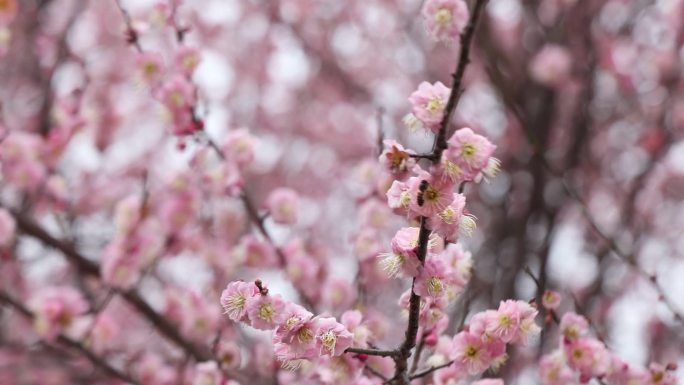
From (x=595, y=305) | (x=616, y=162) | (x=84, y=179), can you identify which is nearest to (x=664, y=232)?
(x=616, y=162)

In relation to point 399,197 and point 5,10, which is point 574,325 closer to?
point 399,197

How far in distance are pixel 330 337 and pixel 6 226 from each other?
273 centimetres

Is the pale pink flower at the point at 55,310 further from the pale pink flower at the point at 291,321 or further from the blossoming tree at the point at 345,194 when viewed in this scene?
the pale pink flower at the point at 291,321

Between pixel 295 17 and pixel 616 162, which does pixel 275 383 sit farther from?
pixel 295 17

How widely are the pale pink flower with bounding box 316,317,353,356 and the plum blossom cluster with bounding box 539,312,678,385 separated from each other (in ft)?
3.64

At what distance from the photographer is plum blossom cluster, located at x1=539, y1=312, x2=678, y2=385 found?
267 cm

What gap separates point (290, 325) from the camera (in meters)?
1.97

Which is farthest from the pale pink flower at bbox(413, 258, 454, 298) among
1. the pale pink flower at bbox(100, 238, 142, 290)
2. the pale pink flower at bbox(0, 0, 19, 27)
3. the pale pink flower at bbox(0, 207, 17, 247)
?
the pale pink flower at bbox(0, 0, 19, 27)

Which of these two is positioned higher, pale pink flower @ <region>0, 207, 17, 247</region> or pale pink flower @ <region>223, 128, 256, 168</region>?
pale pink flower @ <region>223, 128, 256, 168</region>

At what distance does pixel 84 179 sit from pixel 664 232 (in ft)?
17.2

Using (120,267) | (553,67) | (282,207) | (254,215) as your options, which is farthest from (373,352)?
(553,67)

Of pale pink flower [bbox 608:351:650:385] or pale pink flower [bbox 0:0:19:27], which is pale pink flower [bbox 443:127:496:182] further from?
pale pink flower [bbox 0:0:19:27]

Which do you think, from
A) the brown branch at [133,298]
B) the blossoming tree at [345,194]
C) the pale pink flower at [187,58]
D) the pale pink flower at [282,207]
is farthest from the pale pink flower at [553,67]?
the brown branch at [133,298]

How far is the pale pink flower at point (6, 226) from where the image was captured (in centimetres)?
395
